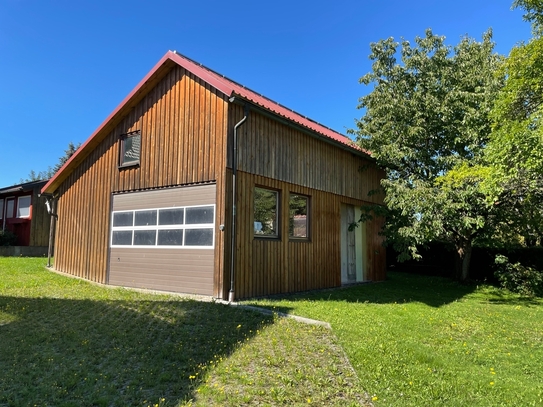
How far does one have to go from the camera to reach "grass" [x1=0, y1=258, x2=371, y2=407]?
3787 mm

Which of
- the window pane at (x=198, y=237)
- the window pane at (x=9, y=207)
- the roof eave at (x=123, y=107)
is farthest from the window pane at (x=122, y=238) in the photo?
the window pane at (x=9, y=207)

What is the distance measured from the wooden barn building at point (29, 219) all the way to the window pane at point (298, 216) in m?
19.0

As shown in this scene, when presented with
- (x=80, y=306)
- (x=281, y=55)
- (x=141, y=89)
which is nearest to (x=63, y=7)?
(x=141, y=89)

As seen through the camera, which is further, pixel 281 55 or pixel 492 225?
pixel 281 55

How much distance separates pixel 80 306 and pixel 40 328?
155 cm

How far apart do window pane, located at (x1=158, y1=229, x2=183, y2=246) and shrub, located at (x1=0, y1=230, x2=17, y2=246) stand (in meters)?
18.1

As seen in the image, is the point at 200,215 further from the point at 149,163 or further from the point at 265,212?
the point at 149,163

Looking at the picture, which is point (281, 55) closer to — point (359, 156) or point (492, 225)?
point (359, 156)

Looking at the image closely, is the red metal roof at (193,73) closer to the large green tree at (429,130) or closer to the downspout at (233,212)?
the downspout at (233,212)

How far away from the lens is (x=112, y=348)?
17.0 feet

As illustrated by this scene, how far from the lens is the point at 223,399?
369 cm

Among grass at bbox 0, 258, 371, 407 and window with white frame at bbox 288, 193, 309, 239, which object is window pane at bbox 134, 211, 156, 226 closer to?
grass at bbox 0, 258, 371, 407

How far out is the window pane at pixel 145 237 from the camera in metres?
9.95

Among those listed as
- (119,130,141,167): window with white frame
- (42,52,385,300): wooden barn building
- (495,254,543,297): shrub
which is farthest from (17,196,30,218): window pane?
(495,254,543,297): shrub
